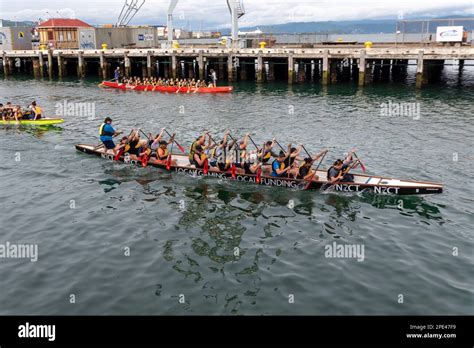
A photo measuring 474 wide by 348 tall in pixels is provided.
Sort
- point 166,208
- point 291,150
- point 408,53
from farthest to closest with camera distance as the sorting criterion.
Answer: point 408,53 → point 291,150 → point 166,208

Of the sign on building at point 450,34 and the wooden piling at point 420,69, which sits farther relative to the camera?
the sign on building at point 450,34

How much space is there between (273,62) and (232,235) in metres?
41.6

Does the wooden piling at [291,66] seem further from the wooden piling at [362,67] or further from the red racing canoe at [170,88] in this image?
the wooden piling at [362,67]

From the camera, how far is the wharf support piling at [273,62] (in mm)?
45844

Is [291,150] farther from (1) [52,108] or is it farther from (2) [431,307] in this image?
(1) [52,108]

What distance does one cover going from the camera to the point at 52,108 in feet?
135

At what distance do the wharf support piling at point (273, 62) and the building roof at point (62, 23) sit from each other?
634 cm

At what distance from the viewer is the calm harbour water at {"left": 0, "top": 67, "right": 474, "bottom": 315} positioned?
41.1 ft

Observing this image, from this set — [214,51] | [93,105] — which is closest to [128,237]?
[93,105]

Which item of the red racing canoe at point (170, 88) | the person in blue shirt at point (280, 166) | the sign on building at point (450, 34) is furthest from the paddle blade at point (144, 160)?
the sign on building at point (450, 34)

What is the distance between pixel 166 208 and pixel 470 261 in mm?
10719

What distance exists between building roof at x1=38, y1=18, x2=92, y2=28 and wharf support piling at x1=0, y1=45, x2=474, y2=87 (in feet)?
20.8

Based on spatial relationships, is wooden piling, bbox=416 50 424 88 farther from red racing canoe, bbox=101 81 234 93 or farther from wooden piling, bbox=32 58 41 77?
wooden piling, bbox=32 58 41 77
